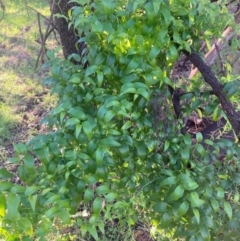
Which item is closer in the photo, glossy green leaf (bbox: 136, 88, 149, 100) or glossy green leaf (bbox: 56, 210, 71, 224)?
glossy green leaf (bbox: 56, 210, 71, 224)

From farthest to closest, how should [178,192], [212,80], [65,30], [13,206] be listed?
[65,30], [212,80], [178,192], [13,206]

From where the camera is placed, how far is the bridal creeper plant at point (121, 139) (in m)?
1.27

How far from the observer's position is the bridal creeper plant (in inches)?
50.0

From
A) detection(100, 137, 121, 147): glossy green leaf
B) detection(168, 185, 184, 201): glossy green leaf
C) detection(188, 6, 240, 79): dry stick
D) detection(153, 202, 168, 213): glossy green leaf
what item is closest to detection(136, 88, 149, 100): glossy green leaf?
detection(100, 137, 121, 147): glossy green leaf

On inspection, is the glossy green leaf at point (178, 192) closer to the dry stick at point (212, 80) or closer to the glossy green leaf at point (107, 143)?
the glossy green leaf at point (107, 143)

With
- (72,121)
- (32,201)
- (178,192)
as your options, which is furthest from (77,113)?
(178,192)

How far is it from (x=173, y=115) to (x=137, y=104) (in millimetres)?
325

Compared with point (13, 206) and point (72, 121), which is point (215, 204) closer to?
point (72, 121)

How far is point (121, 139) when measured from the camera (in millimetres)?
1433

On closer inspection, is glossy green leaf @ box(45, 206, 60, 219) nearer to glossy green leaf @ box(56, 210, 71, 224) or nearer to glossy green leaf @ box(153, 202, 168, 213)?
glossy green leaf @ box(56, 210, 71, 224)

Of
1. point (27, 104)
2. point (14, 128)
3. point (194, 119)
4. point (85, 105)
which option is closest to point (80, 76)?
point (85, 105)

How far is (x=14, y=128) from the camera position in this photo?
3.76m

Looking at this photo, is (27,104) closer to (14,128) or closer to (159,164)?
(14,128)

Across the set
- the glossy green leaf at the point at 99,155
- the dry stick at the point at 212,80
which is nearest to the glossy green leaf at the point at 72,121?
the glossy green leaf at the point at 99,155
